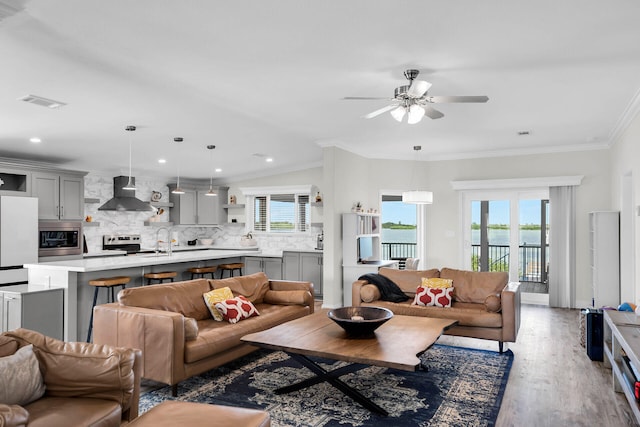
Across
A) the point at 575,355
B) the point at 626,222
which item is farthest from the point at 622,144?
the point at 575,355

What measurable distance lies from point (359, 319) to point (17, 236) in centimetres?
521

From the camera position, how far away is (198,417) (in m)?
2.16

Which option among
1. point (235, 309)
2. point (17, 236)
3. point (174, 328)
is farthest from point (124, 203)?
point (174, 328)

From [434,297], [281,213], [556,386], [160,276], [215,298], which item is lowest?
[556,386]

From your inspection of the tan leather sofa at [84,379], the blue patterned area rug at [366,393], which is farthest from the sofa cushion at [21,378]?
the blue patterned area rug at [366,393]

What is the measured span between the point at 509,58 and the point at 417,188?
193 inches

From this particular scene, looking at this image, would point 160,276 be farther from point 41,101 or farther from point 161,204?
point 161,204

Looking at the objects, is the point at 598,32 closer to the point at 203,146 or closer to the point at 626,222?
the point at 626,222

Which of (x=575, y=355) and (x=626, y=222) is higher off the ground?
(x=626, y=222)

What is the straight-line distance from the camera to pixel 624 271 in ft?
19.4

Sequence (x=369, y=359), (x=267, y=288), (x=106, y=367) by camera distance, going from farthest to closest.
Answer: (x=267, y=288)
(x=369, y=359)
(x=106, y=367)

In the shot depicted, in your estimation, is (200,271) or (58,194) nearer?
(200,271)

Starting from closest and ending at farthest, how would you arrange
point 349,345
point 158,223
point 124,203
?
1. point 349,345
2. point 124,203
3. point 158,223

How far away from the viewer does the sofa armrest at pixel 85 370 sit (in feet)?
7.72
